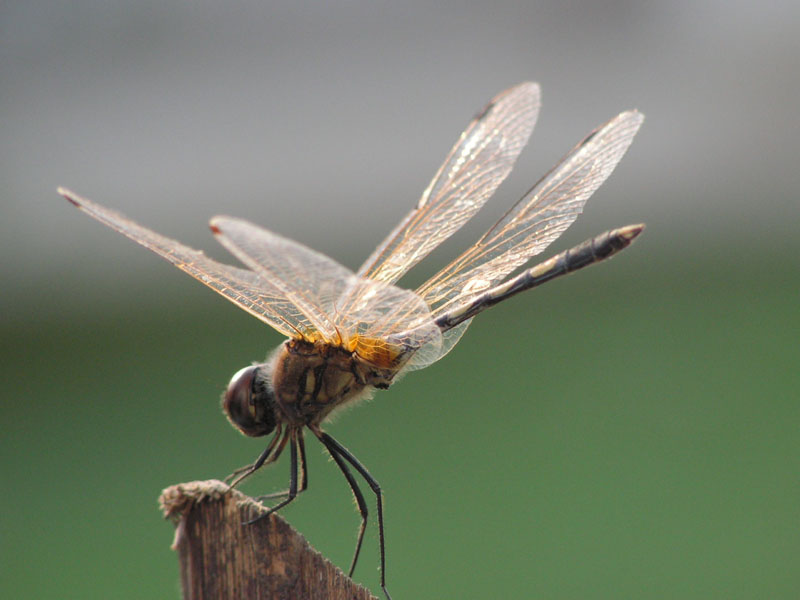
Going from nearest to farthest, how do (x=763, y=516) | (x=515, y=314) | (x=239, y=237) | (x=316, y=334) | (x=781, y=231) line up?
1. (x=239, y=237)
2. (x=316, y=334)
3. (x=763, y=516)
4. (x=515, y=314)
5. (x=781, y=231)

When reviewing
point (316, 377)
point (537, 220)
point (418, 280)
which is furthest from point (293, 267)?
point (418, 280)

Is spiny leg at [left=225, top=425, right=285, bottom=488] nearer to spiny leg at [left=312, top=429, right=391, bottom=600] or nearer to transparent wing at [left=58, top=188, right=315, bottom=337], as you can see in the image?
spiny leg at [left=312, top=429, right=391, bottom=600]

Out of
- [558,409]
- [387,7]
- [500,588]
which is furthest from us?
[387,7]

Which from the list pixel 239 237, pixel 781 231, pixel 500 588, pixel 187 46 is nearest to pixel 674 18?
pixel 781 231

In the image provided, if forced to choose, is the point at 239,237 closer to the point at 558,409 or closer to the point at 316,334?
the point at 316,334

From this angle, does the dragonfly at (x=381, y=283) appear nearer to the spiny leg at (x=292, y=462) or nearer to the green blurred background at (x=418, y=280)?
the spiny leg at (x=292, y=462)

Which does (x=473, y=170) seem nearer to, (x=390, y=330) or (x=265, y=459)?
(x=390, y=330)

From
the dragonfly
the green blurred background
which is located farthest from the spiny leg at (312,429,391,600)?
the green blurred background
